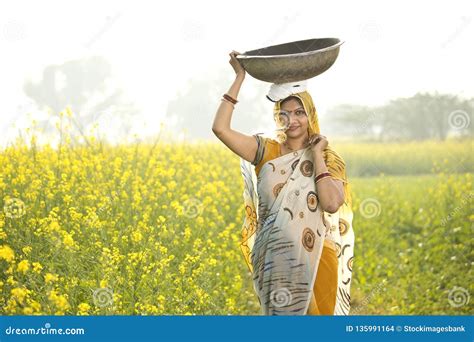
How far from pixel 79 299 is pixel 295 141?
212cm

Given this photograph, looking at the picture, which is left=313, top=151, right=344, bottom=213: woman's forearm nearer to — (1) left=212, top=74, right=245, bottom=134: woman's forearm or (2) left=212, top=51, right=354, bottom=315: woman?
(2) left=212, top=51, right=354, bottom=315: woman

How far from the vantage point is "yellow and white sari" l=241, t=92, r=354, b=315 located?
4262 mm

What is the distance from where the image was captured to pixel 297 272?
426cm

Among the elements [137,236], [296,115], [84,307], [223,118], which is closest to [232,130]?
[223,118]

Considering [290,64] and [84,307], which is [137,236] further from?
[290,64]

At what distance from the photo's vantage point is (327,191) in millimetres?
4199

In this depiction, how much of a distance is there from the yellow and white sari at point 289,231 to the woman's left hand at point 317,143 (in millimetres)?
63

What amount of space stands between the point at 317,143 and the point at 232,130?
1.50ft

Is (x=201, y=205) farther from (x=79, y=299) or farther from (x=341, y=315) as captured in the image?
(x=341, y=315)

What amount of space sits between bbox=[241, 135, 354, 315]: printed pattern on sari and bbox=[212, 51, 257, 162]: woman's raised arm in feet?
0.21

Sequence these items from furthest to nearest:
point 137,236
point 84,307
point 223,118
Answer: point 137,236 < point 84,307 < point 223,118

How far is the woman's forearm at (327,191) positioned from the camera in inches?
165

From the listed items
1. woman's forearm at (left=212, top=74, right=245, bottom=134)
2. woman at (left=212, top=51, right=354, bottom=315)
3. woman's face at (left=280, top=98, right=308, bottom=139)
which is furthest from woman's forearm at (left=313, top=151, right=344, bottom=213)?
woman's forearm at (left=212, top=74, right=245, bottom=134)
